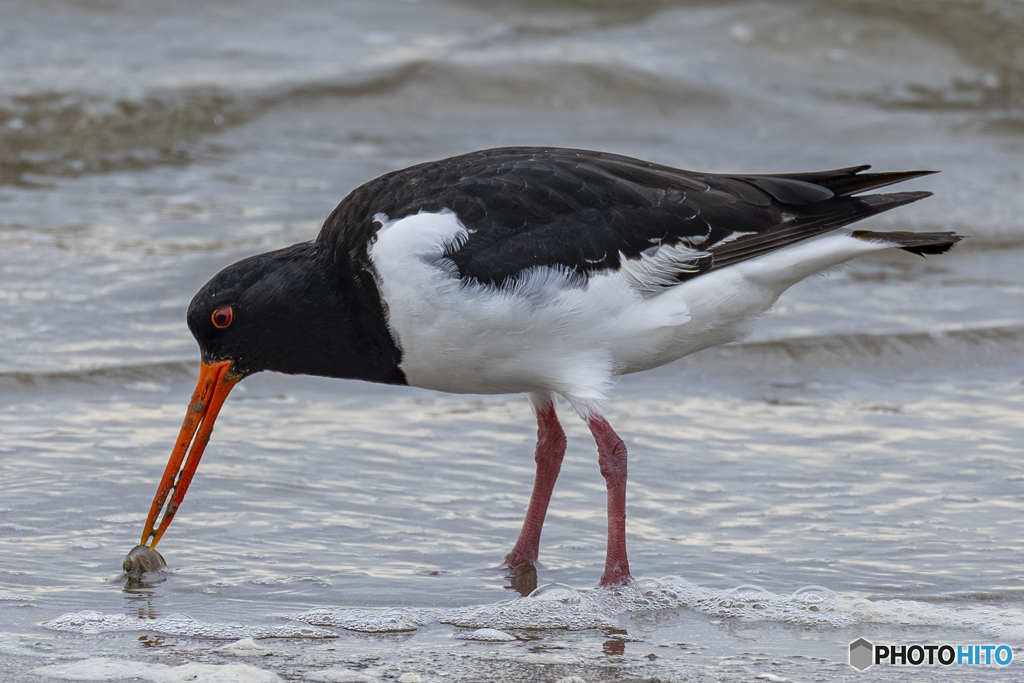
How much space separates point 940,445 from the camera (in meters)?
5.94

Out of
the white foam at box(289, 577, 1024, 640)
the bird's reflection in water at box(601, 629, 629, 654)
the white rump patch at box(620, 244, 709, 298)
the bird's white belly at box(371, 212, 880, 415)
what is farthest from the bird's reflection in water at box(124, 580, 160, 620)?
the white rump patch at box(620, 244, 709, 298)

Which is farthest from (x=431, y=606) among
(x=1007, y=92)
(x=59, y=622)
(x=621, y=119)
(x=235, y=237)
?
(x=1007, y=92)

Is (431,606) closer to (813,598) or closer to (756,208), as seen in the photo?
(813,598)

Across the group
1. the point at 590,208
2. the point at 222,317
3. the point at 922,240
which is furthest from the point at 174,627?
the point at 922,240

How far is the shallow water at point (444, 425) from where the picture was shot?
4.12m

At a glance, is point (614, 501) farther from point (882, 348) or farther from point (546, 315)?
point (882, 348)

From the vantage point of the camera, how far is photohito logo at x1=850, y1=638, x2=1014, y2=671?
390 centimetres

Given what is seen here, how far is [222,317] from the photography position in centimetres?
459

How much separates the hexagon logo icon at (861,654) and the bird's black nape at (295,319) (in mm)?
1922

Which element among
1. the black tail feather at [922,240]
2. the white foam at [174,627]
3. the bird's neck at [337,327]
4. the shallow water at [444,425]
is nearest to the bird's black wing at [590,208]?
the bird's neck at [337,327]

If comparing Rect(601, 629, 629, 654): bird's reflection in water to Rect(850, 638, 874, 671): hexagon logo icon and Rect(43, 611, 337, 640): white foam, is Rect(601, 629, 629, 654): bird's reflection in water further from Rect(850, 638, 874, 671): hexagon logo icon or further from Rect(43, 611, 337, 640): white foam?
Rect(43, 611, 337, 640): white foam

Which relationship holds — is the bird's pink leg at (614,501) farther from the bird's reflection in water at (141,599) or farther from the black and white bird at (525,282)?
the bird's reflection in water at (141,599)

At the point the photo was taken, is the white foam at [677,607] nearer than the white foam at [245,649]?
No

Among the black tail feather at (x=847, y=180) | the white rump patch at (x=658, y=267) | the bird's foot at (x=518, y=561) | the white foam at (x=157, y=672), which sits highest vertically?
the black tail feather at (x=847, y=180)
